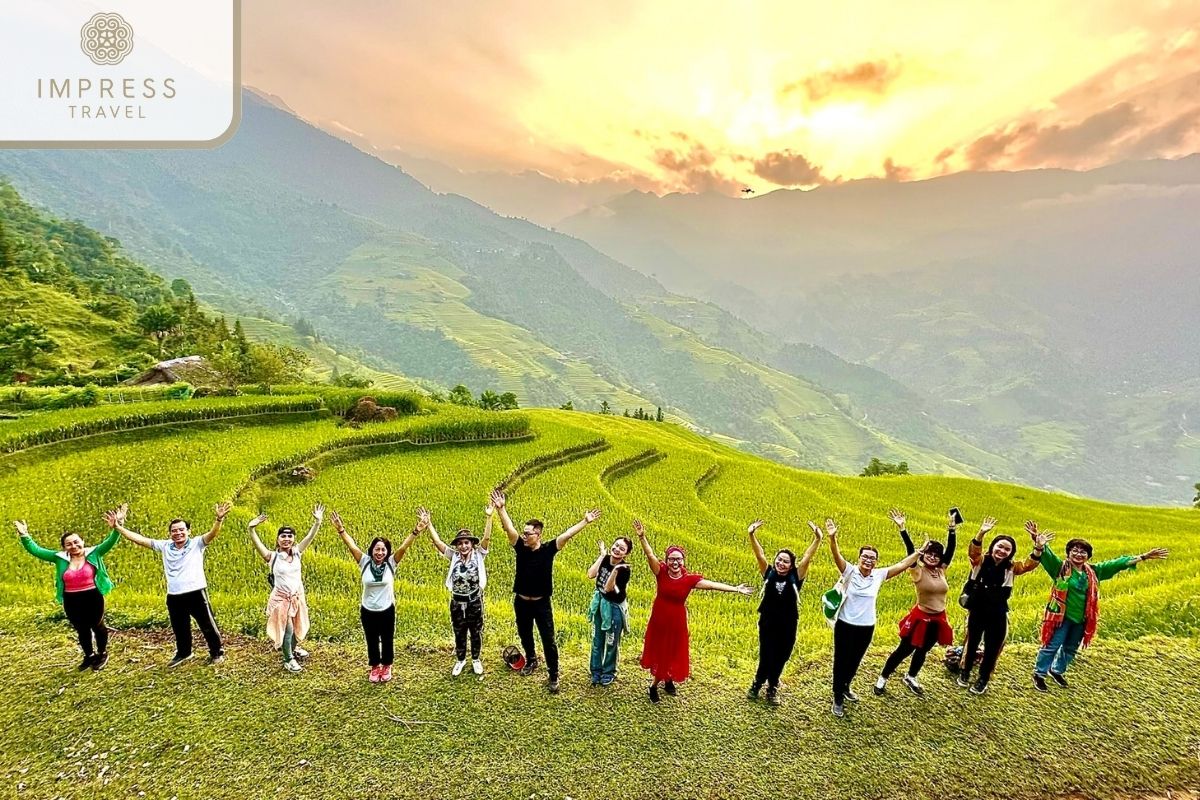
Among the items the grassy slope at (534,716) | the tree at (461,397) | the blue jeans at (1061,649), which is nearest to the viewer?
Result: the grassy slope at (534,716)

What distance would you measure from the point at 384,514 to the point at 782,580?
12.7 m

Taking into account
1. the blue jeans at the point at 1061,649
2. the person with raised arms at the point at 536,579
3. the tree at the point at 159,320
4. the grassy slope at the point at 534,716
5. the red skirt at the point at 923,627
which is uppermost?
the tree at the point at 159,320

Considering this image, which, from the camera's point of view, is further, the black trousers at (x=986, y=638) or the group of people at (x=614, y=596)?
the black trousers at (x=986, y=638)

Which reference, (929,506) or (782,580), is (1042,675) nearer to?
(782,580)

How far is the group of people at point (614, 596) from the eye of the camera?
7.34 metres

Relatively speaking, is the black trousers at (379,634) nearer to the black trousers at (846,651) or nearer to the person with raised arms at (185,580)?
the person with raised arms at (185,580)

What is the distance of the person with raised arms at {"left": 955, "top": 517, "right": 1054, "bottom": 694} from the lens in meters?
7.60

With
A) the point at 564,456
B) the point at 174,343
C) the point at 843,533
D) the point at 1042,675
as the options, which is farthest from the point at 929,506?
the point at 174,343

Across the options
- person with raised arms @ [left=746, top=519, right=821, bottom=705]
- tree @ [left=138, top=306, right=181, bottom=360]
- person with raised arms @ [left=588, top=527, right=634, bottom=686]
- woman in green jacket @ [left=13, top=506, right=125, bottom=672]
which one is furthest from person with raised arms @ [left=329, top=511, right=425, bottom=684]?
tree @ [left=138, top=306, right=181, bottom=360]

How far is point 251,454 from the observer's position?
1814 centimetres

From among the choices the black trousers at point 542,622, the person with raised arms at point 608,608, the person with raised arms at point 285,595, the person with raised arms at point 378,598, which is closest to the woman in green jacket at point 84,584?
the person with raised arms at point 285,595

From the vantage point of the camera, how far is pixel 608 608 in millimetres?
7547

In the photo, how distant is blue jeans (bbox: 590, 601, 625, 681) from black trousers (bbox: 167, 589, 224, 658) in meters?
5.55

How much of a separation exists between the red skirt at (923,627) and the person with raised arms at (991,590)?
1.37 ft
